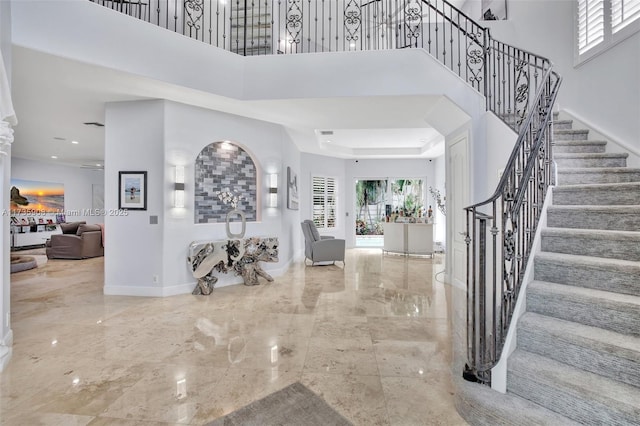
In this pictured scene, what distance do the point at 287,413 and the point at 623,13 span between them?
5.24 m

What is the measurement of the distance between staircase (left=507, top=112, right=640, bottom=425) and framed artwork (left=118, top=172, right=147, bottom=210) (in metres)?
4.68

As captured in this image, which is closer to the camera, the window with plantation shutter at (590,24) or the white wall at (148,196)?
the window with plantation shutter at (590,24)

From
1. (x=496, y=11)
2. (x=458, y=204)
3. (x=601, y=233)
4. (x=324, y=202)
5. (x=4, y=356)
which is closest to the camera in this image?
(x=601, y=233)

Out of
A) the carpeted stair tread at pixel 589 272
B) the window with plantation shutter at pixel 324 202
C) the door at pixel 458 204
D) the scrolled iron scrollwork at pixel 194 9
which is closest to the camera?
the carpeted stair tread at pixel 589 272

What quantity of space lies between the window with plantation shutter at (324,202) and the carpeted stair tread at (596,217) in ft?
22.6

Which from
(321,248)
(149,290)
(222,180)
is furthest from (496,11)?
(149,290)

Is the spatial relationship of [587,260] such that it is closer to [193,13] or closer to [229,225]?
[229,225]

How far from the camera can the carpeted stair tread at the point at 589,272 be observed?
5.66 feet

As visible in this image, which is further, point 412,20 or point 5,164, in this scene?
point 412,20

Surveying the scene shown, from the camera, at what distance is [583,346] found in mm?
1533

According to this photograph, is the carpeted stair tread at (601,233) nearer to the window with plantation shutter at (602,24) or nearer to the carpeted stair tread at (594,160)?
the carpeted stair tread at (594,160)

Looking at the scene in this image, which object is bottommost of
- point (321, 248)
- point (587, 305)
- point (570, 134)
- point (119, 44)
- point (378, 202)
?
point (321, 248)

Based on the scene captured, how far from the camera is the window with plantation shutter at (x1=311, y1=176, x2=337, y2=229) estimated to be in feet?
29.6

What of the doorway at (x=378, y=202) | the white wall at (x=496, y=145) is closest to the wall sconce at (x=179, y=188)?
the white wall at (x=496, y=145)
